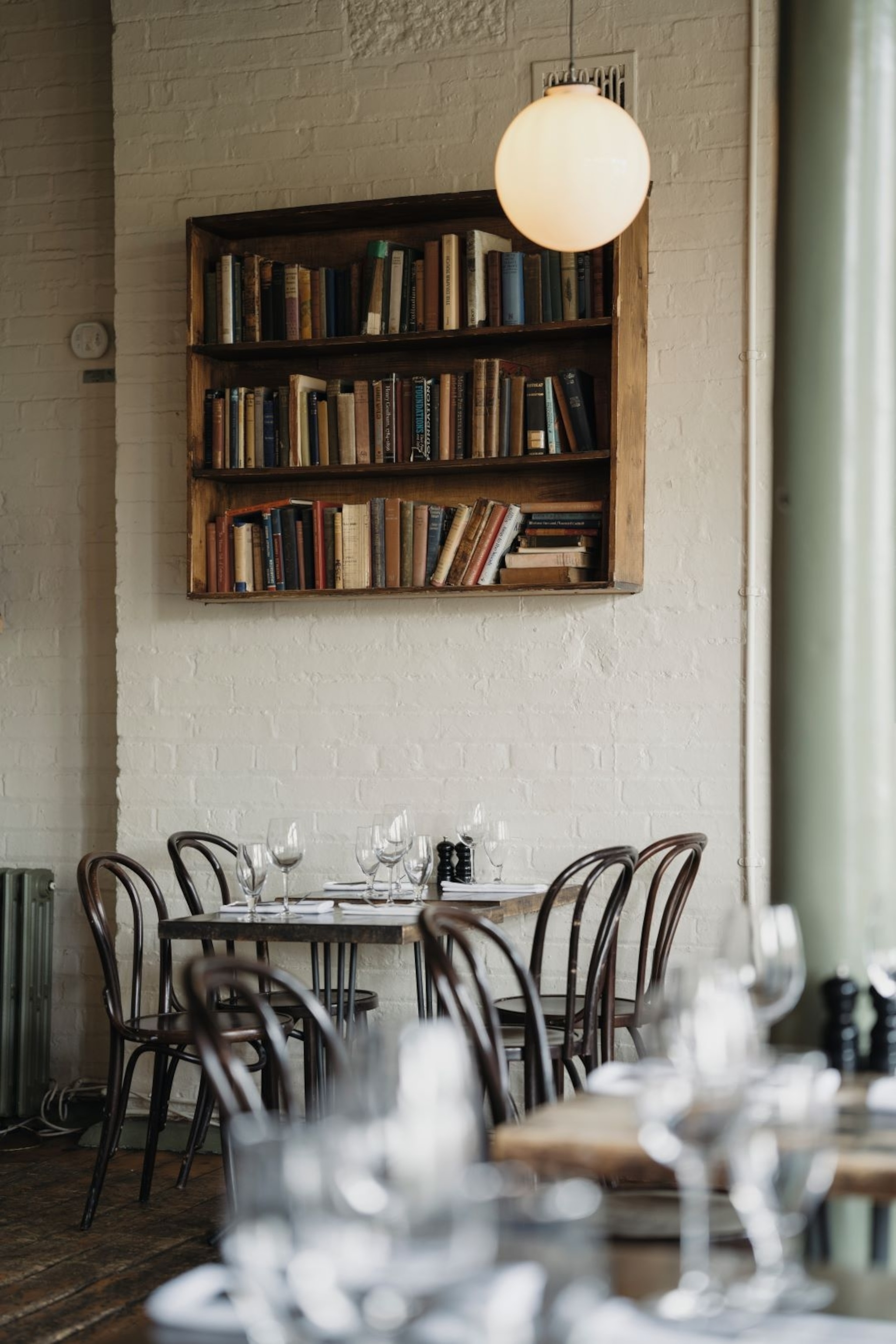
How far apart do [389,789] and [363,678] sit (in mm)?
338

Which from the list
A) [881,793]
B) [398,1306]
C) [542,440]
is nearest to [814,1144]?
[398,1306]

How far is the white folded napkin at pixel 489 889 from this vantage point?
4039 millimetres

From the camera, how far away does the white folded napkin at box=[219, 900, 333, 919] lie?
3783 mm

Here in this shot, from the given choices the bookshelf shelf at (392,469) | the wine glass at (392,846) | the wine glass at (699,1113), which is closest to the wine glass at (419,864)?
the wine glass at (392,846)

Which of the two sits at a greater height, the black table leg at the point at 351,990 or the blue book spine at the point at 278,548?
the blue book spine at the point at 278,548

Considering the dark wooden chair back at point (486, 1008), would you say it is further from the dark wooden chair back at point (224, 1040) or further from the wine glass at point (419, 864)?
the wine glass at point (419, 864)

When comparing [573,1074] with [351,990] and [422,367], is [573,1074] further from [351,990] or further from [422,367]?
[422,367]

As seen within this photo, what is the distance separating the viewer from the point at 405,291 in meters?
4.46

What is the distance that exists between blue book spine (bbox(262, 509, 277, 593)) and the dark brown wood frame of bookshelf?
4 cm

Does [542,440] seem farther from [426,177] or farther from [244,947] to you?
[244,947]

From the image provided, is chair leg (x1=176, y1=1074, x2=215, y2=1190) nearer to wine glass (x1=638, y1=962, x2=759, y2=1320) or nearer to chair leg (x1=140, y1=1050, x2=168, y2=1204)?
chair leg (x1=140, y1=1050, x2=168, y2=1204)

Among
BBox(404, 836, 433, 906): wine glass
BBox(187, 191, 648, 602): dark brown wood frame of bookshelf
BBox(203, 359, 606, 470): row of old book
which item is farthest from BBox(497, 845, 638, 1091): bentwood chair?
BBox(203, 359, 606, 470): row of old book

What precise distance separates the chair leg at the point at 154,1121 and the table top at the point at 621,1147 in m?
2.45

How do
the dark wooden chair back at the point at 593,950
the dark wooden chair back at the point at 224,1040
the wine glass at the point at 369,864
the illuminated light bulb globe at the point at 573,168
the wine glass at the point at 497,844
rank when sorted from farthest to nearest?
the wine glass at the point at 497,844
the wine glass at the point at 369,864
the dark wooden chair back at the point at 593,950
the illuminated light bulb globe at the point at 573,168
the dark wooden chair back at the point at 224,1040
